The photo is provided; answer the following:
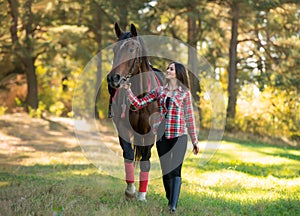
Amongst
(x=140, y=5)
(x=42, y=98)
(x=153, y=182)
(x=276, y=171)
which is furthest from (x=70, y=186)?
(x=42, y=98)

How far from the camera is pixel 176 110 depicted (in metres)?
5.22


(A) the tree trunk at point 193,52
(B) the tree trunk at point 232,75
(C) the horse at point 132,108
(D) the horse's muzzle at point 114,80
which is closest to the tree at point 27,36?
(A) the tree trunk at point 193,52

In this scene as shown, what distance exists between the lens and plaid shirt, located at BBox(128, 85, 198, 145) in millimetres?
5191

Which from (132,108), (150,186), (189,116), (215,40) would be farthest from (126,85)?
(215,40)

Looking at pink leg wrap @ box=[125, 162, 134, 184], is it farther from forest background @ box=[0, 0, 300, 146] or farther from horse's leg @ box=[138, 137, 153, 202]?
forest background @ box=[0, 0, 300, 146]

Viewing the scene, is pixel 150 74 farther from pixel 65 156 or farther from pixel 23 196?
pixel 65 156

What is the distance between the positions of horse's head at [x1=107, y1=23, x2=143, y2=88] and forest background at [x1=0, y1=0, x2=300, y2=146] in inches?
496

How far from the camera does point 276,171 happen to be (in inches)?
380

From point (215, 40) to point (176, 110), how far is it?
1911 cm

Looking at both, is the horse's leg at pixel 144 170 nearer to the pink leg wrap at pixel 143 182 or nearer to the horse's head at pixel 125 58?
the pink leg wrap at pixel 143 182

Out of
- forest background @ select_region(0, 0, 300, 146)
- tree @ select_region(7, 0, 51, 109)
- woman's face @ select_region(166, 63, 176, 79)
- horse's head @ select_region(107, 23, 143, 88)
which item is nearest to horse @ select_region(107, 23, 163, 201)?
horse's head @ select_region(107, 23, 143, 88)

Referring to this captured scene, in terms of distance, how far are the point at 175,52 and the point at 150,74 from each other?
17.0 meters

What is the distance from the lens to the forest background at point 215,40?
755 inches

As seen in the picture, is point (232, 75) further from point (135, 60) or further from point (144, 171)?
point (135, 60)
